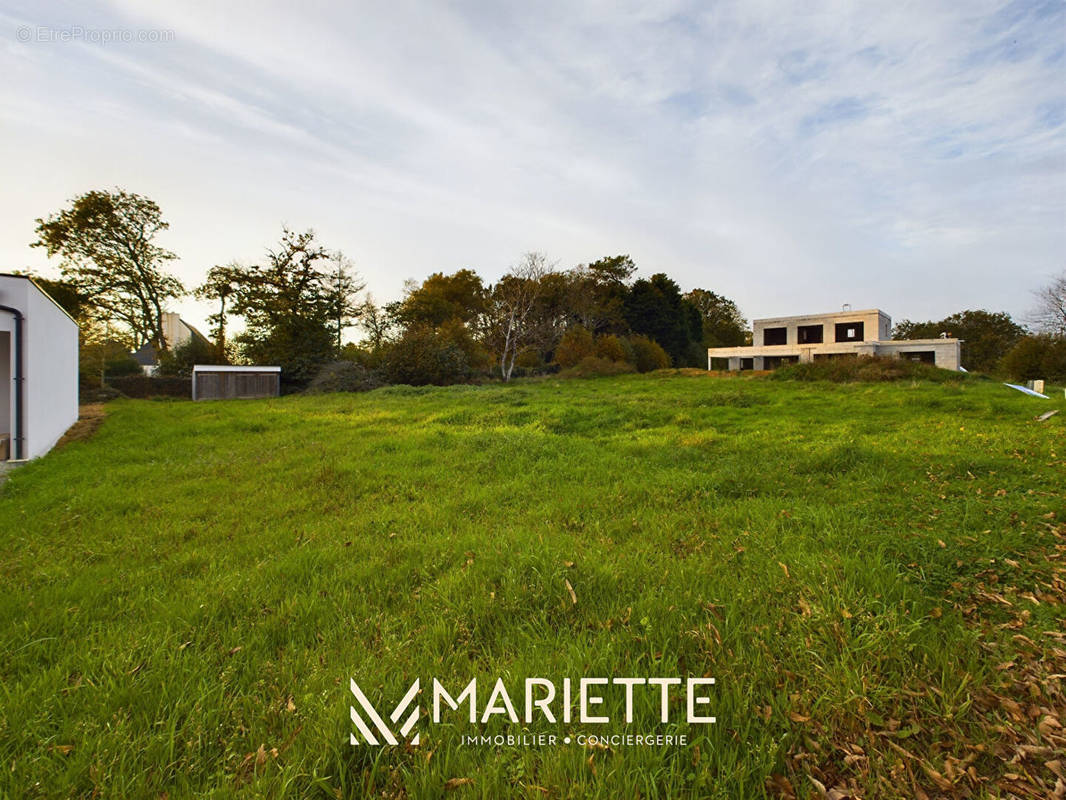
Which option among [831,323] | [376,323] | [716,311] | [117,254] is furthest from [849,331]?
[117,254]

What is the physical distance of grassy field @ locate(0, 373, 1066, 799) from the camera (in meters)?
1.59

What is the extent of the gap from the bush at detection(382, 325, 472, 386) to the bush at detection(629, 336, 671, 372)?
15712mm

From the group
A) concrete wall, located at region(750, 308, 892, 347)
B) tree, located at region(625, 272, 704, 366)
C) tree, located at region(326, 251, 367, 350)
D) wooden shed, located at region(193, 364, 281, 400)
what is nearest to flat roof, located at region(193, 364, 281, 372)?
wooden shed, located at region(193, 364, 281, 400)

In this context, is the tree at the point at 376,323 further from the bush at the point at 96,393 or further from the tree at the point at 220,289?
the bush at the point at 96,393

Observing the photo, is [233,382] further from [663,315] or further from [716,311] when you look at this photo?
[716,311]

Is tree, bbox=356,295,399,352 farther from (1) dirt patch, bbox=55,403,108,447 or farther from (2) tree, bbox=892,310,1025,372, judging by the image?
(2) tree, bbox=892,310,1025,372

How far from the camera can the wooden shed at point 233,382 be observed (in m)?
19.8

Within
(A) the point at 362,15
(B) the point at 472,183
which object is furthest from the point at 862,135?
(A) the point at 362,15

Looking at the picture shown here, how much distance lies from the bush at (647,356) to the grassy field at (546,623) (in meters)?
29.5

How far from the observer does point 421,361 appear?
23.8 metres

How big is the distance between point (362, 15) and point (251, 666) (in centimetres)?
1099

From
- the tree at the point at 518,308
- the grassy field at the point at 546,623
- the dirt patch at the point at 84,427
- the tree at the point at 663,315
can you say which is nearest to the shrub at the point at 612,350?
the tree at the point at 518,308

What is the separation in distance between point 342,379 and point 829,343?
106ft

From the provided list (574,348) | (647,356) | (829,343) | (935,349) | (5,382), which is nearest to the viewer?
(5,382)
